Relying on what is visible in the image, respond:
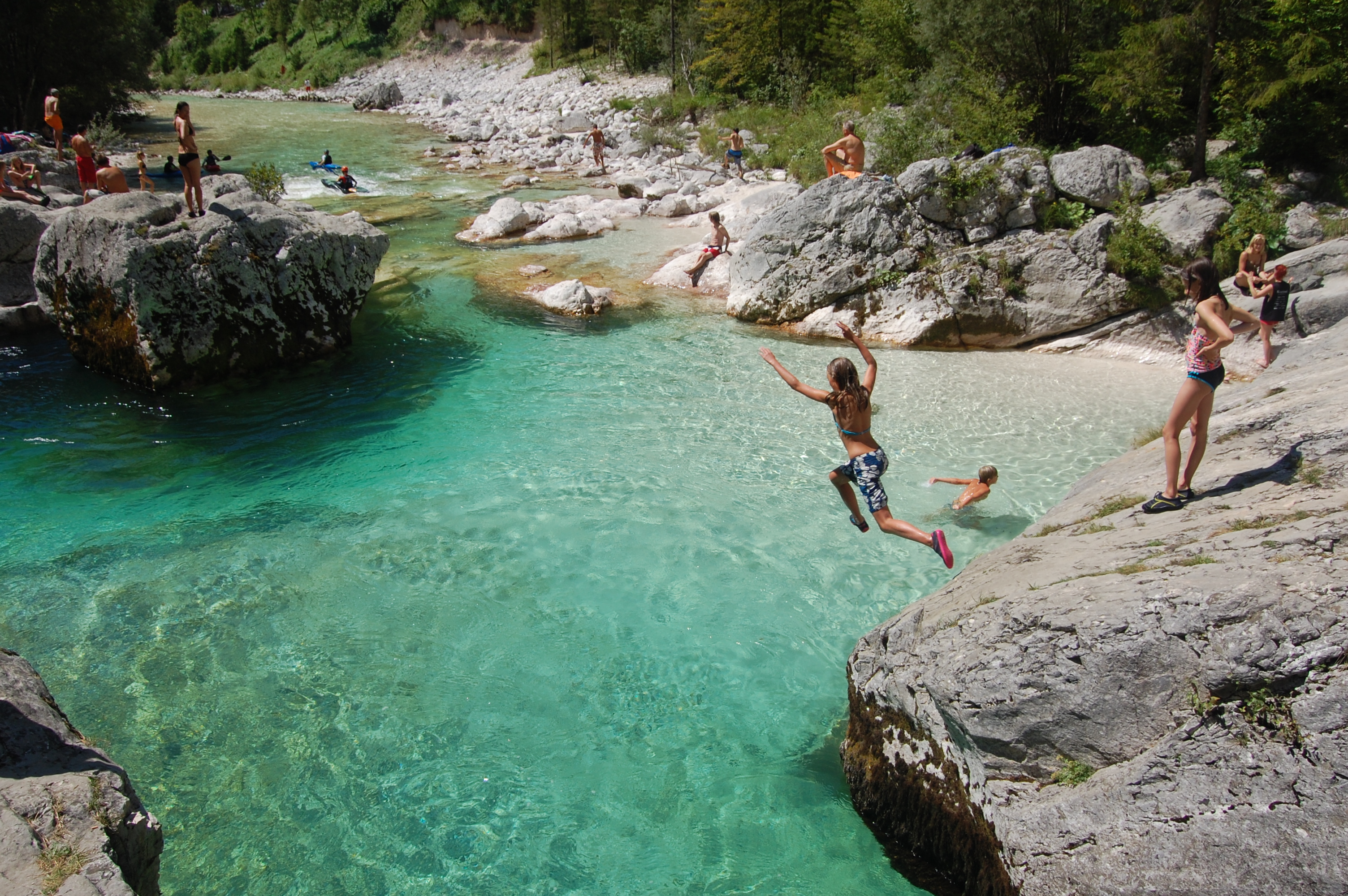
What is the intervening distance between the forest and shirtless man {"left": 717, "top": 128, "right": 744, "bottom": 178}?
4.10 ft

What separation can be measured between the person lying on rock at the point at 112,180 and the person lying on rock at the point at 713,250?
11.1 meters

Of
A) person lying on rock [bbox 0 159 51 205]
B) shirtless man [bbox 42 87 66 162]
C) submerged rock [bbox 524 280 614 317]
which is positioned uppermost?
shirtless man [bbox 42 87 66 162]

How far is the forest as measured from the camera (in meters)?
14.5

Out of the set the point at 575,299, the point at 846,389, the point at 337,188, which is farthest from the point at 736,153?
the point at 846,389

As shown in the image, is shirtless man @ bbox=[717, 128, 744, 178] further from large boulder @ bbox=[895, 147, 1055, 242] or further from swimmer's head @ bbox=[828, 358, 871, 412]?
swimmer's head @ bbox=[828, 358, 871, 412]

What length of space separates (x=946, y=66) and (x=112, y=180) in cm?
1881

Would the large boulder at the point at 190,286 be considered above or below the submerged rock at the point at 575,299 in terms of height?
above

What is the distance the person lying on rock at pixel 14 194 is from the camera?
15.8 metres

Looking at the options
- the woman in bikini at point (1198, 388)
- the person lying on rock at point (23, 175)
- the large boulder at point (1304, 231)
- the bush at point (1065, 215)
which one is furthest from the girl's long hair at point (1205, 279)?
the person lying on rock at point (23, 175)

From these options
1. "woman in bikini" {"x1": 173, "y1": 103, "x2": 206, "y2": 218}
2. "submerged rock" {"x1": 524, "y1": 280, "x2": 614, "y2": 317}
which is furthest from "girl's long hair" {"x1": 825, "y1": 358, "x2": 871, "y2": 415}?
"woman in bikini" {"x1": 173, "y1": 103, "x2": 206, "y2": 218}

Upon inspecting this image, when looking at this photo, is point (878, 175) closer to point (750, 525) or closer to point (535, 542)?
point (750, 525)

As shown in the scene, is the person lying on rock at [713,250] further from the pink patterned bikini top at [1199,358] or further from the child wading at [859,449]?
the pink patterned bikini top at [1199,358]

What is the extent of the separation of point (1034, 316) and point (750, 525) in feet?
24.8

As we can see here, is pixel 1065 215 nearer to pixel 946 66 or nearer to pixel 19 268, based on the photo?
pixel 946 66
